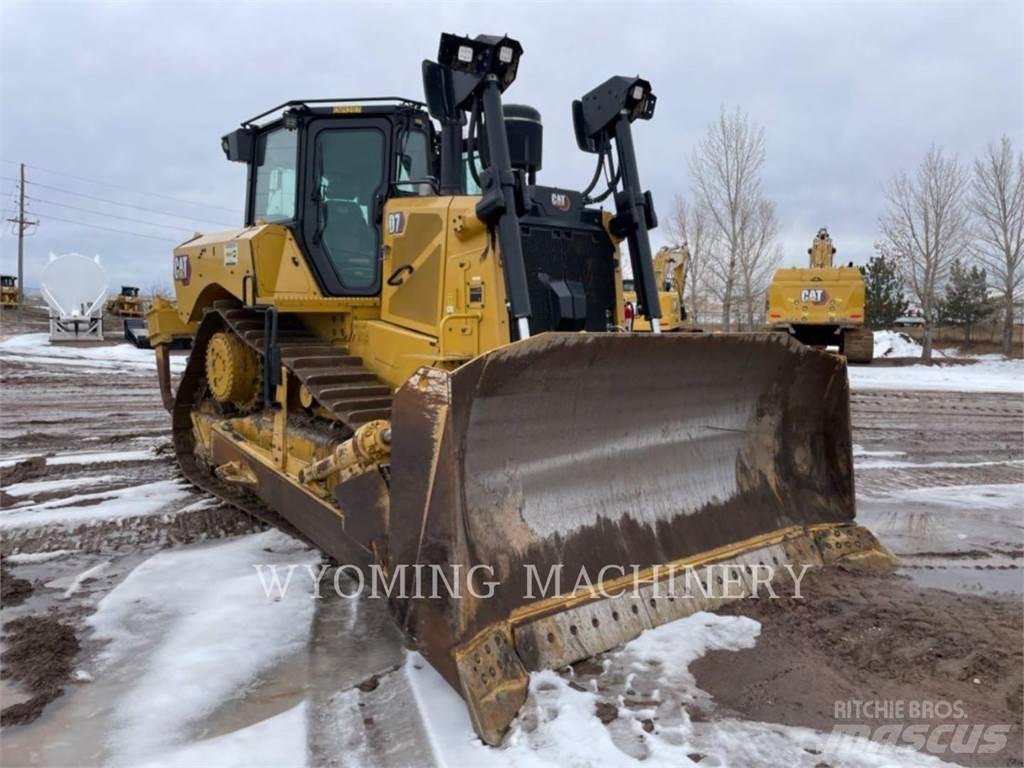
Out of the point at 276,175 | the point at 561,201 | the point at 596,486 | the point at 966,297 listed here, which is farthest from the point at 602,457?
the point at 966,297

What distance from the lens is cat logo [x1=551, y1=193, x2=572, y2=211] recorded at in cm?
454

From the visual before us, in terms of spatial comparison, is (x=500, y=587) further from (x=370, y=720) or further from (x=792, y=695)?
(x=792, y=695)

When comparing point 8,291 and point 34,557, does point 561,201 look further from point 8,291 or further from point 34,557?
point 8,291

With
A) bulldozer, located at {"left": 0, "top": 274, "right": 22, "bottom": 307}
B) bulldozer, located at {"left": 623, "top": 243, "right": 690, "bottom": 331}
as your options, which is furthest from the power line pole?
bulldozer, located at {"left": 623, "top": 243, "right": 690, "bottom": 331}

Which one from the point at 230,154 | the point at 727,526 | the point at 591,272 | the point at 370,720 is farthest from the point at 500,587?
the point at 230,154

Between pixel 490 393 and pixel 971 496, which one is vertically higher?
pixel 490 393

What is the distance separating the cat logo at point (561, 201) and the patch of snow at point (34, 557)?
3.80m

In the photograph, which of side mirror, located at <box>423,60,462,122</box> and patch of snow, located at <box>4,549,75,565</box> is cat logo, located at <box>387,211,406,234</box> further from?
patch of snow, located at <box>4,549,75,565</box>

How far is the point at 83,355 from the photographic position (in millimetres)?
22156

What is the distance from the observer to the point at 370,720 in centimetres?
297

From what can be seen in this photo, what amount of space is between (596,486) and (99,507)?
4.25 metres

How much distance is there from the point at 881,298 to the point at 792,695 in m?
37.5

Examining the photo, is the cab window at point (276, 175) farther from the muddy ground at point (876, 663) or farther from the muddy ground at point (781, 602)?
the muddy ground at point (876, 663)

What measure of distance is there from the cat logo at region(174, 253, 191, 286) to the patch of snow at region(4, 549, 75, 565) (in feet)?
8.89
